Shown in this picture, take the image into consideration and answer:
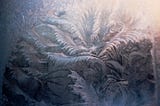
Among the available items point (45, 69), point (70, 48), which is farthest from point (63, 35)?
point (45, 69)

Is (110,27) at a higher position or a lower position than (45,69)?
higher

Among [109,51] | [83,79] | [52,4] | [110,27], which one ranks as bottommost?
[83,79]

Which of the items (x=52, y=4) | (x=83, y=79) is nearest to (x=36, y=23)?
(x=52, y=4)

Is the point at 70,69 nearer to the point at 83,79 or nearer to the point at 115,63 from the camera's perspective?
the point at 83,79

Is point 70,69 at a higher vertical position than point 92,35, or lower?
lower

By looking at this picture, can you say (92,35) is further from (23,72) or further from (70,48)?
(23,72)

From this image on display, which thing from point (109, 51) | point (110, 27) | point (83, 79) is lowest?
point (83, 79)

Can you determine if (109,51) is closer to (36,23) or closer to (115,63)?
(115,63)

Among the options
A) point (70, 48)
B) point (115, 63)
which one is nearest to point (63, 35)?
point (70, 48)
